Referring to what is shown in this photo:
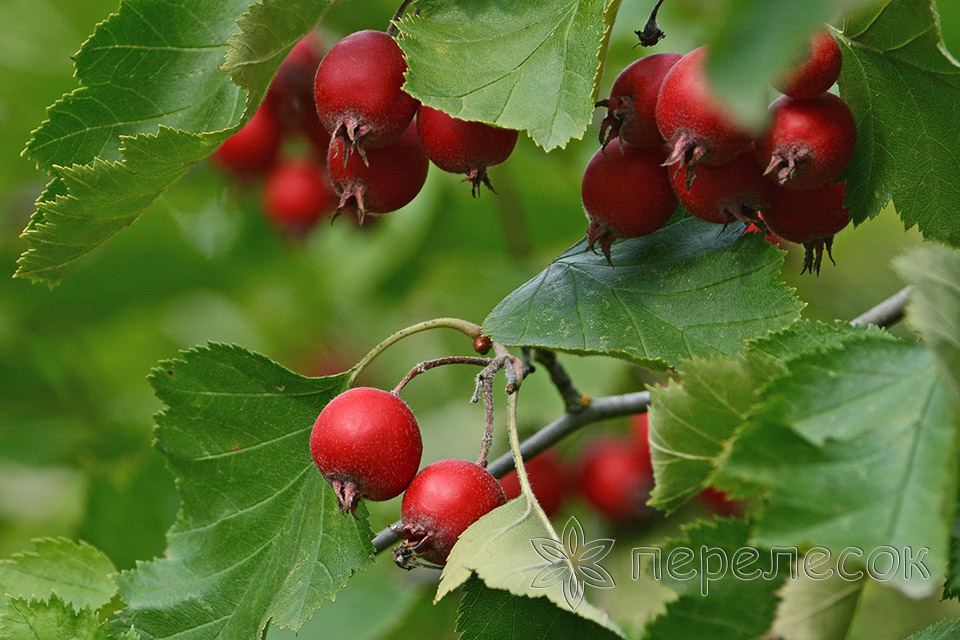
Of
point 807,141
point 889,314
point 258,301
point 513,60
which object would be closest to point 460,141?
point 513,60

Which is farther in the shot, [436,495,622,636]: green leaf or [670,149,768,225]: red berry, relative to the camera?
[670,149,768,225]: red berry

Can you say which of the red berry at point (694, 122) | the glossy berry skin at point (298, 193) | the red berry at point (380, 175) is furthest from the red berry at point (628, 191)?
the glossy berry skin at point (298, 193)

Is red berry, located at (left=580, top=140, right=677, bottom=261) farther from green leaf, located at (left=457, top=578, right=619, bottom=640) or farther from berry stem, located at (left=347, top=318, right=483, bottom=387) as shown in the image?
green leaf, located at (left=457, top=578, right=619, bottom=640)

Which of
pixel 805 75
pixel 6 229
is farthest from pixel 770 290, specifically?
pixel 6 229

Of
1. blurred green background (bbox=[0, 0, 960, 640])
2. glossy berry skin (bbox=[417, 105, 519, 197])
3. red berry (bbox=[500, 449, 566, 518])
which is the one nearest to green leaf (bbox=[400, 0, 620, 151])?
glossy berry skin (bbox=[417, 105, 519, 197])

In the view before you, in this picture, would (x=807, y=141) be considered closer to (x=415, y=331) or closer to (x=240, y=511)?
(x=415, y=331)
